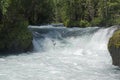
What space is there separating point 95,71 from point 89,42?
10588 millimetres

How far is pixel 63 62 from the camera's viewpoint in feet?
54.0

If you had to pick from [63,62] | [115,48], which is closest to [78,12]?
[63,62]

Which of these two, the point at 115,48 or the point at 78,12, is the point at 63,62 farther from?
the point at 78,12

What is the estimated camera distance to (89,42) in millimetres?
24297

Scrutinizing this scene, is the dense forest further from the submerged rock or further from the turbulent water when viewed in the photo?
the submerged rock

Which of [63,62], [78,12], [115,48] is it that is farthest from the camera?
[78,12]

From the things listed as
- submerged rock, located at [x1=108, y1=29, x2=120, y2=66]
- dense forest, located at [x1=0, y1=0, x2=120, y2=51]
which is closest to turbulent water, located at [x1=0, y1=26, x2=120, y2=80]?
submerged rock, located at [x1=108, y1=29, x2=120, y2=66]

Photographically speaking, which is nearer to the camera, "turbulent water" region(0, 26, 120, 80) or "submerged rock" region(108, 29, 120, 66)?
"turbulent water" region(0, 26, 120, 80)

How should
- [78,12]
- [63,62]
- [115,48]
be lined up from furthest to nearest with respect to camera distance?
1. [78,12]
2. [63,62]
3. [115,48]

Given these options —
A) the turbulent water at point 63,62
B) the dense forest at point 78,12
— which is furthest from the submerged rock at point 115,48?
the dense forest at point 78,12

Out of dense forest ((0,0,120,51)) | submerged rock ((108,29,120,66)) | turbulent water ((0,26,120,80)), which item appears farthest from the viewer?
dense forest ((0,0,120,51))

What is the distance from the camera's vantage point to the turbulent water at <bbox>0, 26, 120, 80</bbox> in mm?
12915

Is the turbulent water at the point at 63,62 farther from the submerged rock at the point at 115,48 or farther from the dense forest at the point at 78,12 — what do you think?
the dense forest at the point at 78,12

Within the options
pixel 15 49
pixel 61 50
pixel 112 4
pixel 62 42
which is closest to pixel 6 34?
pixel 15 49
